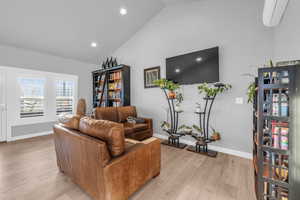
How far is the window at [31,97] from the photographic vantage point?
3.77 meters

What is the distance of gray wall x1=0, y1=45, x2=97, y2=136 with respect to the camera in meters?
3.52

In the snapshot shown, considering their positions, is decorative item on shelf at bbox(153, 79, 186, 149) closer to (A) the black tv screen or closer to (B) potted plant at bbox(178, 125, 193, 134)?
(B) potted plant at bbox(178, 125, 193, 134)

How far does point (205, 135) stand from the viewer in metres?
2.88

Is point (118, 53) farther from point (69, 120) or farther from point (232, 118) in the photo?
point (232, 118)

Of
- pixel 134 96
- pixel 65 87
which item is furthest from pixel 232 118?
pixel 65 87

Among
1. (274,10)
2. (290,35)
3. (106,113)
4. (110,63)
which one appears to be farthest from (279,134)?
(110,63)

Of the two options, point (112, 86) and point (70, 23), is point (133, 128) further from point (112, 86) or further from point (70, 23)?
point (70, 23)

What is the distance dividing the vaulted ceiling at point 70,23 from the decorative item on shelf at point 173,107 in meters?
2.04

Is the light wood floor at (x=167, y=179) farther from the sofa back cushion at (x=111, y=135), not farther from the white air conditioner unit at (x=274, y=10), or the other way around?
the white air conditioner unit at (x=274, y=10)

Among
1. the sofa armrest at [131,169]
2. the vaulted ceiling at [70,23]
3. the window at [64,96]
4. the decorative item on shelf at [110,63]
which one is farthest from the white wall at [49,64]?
the sofa armrest at [131,169]

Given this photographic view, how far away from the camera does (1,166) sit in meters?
2.20

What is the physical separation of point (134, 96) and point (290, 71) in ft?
12.0

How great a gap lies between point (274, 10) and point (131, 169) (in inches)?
104

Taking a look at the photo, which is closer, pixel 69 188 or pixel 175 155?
pixel 69 188
